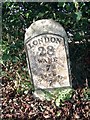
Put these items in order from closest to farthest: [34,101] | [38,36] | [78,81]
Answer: [38,36] → [34,101] → [78,81]

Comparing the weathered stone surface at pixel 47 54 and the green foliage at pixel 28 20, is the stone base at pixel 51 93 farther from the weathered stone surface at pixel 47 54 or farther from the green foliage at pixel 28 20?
the green foliage at pixel 28 20

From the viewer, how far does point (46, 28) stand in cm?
331

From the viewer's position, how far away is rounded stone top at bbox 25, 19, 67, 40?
10.8 feet

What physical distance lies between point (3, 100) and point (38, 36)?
859mm

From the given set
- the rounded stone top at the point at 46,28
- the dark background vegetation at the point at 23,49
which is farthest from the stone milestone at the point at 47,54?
the dark background vegetation at the point at 23,49

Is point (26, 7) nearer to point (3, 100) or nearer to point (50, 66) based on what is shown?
point (50, 66)

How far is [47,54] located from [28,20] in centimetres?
58

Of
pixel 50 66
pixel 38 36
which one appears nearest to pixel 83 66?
pixel 50 66

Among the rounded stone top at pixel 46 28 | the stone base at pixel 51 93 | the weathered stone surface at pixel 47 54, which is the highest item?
the rounded stone top at pixel 46 28

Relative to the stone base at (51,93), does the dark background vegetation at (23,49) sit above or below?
above

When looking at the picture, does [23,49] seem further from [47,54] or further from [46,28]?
[46,28]

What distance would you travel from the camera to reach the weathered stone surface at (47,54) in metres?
3.32

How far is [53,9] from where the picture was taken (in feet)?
12.1

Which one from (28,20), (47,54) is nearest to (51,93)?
(47,54)
